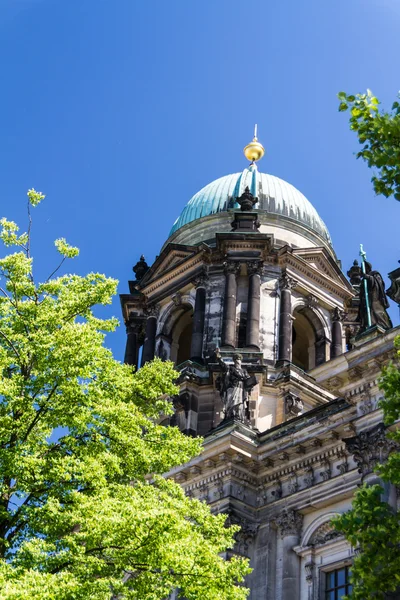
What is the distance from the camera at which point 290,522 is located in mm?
24391

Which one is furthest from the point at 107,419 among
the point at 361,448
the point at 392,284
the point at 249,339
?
the point at 249,339

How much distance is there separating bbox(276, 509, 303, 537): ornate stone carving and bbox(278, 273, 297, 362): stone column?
8.90 meters

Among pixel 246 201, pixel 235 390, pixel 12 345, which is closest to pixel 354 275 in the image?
pixel 246 201

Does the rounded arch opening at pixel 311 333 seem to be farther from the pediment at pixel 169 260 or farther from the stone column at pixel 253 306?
the pediment at pixel 169 260

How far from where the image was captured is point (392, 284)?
23.8 meters

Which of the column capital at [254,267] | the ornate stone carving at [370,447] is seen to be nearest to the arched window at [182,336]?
the column capital at [254,267]

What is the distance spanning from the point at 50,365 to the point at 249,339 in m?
15.7

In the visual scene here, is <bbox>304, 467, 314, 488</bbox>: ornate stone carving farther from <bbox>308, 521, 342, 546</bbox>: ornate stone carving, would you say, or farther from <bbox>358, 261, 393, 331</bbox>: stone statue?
<bbox>358, 261, 393, 331</bbox>: stone statue

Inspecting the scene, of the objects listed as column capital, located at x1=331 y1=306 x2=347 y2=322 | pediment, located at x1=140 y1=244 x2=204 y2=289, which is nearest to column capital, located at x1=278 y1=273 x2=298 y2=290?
column capital, located at x1=331 y1=306 x2=347 y2=322

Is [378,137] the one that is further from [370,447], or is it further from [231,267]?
[231,267]

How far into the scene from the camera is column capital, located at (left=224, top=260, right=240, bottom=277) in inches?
1379

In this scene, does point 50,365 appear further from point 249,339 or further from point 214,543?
point 249,339

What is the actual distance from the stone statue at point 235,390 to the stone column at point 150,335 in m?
8.14

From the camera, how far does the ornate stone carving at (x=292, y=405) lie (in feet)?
101
